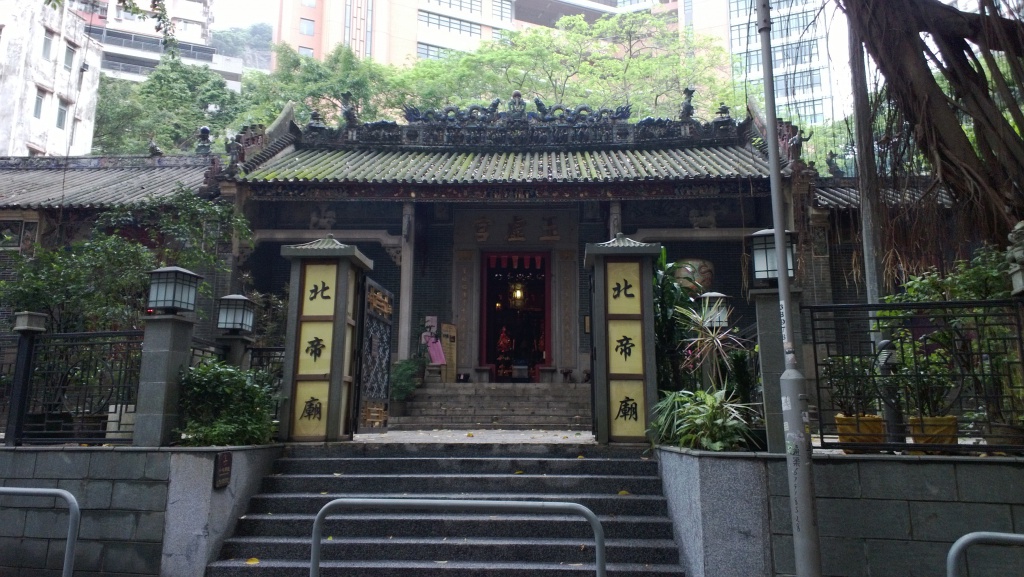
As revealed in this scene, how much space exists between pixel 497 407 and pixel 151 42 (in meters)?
49.1

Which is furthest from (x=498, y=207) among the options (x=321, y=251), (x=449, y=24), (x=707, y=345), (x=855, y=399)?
(x=449, y=24)

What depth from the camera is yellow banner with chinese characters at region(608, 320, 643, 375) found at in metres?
6.91

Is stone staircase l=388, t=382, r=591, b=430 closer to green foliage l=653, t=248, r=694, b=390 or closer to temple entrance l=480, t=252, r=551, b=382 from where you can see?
temple entrance l=480, t=252, r=551, b=382

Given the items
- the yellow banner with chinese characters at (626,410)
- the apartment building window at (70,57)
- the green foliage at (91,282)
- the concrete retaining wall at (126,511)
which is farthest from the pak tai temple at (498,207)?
the apartment building window at (70,57)

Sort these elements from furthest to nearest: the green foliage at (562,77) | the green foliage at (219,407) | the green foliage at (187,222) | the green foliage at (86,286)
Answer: the green foliage at (562,77), the green foliage at (187,222), the green foliage at (86,286), the green foliage at (219,407)

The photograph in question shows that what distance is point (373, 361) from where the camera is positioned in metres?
8.30

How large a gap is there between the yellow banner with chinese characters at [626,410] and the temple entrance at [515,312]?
25.2 feet

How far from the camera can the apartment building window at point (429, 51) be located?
4412 cm

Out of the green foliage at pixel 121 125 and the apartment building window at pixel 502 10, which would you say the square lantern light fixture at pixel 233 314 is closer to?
the green foliage at pixel 121 125

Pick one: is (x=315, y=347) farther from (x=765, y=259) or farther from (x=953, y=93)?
(x=953, y=93)

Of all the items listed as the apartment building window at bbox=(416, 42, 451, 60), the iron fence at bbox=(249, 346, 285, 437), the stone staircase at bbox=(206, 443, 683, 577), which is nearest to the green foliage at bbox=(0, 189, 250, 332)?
the iron fence at bbox=(249, 346, 285, 437)

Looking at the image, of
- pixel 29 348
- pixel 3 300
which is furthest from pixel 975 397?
pixel 3 300

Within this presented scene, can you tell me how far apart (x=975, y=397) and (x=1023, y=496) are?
690mm

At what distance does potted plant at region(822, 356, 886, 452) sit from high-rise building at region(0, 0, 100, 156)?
2794 cm
